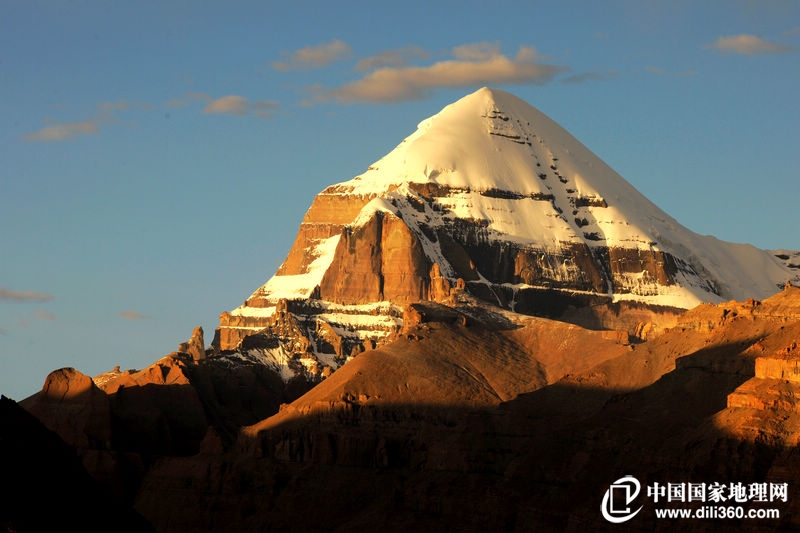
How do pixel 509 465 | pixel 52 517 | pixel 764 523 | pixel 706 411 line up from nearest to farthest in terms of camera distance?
pixel 52 517
pixel 764 523
pixel 706 411
pixel 509 465

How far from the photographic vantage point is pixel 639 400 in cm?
18925

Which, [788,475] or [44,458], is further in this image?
[788,475]

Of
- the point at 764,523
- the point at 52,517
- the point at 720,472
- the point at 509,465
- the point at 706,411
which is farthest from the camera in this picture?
the point at 509,465

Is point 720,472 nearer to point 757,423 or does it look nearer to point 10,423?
point 757,423

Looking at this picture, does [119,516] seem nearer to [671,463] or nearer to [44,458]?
[44,458]

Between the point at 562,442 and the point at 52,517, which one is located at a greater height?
the point at 562,442

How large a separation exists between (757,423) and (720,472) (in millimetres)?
4184

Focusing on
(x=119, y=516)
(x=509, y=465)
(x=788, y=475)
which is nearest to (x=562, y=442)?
(x=509, y=465)

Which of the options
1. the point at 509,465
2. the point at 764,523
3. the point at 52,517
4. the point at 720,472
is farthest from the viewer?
the point at 509,465

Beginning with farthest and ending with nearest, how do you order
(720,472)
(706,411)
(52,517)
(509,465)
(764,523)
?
(509,465) → (706,411) → (720,472) → (764,523) → (52,517)

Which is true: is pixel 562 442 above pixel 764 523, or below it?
above

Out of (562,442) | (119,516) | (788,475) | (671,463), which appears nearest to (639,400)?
(562,442)

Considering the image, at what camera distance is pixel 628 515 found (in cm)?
15650

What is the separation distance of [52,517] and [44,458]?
19.2ft
